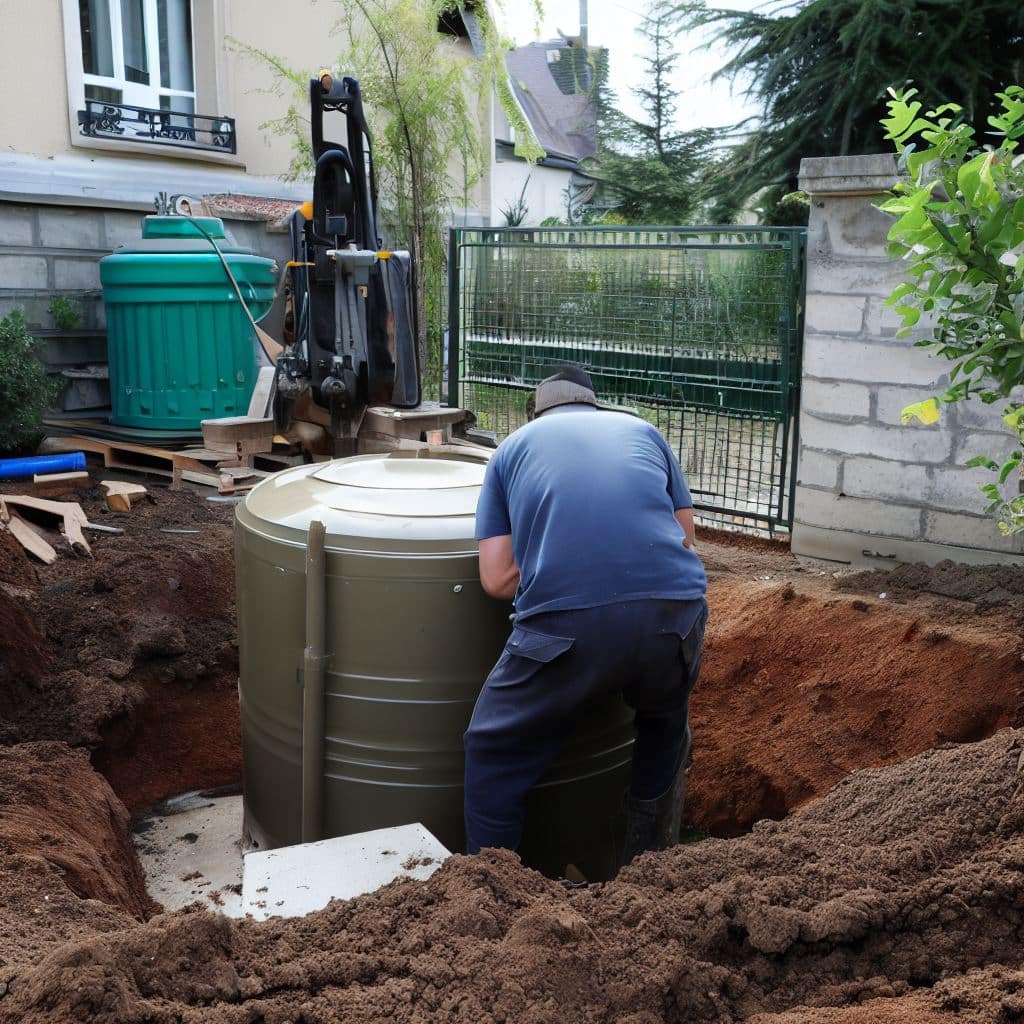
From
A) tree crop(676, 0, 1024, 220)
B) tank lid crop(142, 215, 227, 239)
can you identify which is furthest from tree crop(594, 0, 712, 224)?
tank lid crop(142, 215, 227, 239)

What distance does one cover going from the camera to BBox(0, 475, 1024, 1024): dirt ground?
1.87 meters

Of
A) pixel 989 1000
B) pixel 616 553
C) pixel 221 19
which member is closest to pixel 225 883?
pixel 616 553

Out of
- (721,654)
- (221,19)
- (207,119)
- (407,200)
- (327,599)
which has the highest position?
(221,19)

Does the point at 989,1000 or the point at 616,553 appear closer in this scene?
the point at 989,1000

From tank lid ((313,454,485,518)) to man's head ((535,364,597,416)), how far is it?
1.22 feet

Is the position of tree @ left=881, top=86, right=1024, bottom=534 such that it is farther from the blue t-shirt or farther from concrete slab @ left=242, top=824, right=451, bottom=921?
concrete slab @ left=242, top=824, right=451, bottom=921

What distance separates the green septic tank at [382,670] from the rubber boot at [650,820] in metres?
0.13

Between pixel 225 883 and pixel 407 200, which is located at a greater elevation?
pixel 407 200

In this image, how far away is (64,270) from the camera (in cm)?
→ 842

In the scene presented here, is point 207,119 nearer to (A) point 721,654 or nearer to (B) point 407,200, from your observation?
(B) point 407,200

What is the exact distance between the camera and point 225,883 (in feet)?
12.5

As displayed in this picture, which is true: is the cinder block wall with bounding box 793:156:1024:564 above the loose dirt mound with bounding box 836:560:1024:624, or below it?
above

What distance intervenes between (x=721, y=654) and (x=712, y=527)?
71.9 inches

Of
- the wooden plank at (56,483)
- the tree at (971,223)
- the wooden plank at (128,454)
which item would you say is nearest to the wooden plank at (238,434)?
the wooden plank at (128,454)
